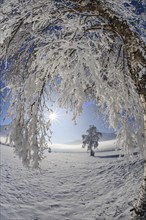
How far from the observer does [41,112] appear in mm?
5008

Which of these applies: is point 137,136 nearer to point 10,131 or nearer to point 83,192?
point 10,131

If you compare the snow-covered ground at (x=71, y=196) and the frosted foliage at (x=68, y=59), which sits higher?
the frosted foliage at (x=68, y=59)

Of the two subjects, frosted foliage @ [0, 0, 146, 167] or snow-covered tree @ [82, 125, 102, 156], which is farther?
snow-covered tree @ [82, 125, 102, 156]

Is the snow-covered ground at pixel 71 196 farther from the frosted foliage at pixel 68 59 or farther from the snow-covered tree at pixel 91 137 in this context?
the snow-covered tree at pixel 91 137

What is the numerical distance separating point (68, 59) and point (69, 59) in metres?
0.09

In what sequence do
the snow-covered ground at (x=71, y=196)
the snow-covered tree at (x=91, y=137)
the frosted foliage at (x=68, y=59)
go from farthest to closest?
1. the snow-covered tree at (x=91, y=137)
2. the snow-covered ground at (x=71, y=196)
3. the frosted foliage at (x=68, y=59)

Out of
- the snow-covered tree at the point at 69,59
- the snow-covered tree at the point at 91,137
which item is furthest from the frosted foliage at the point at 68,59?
the snow-covered tree at the point at 91,137

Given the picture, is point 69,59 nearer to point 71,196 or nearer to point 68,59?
point 68,59

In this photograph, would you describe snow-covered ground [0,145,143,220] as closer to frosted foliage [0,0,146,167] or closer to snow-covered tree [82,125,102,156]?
frosted foliage [0,0,146,167]

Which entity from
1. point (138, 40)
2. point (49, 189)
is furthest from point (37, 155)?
point (49, 189)

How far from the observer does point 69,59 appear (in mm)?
4020

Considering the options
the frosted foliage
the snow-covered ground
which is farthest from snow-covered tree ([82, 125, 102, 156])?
the frosted foliage

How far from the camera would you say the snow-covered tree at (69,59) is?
3533 millimetres

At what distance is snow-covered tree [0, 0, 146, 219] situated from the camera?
3.53 m
